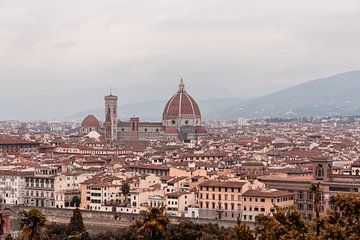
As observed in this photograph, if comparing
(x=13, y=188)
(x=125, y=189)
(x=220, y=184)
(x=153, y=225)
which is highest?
(x=220, y=184)

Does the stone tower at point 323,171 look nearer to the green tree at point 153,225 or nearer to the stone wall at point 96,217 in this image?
the stone wall at point 96,217

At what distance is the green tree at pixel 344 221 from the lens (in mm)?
22859

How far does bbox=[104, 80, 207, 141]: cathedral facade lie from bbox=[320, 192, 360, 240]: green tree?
341 ft

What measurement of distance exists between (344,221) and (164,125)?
108382 mm

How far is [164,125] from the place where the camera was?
13212 centimetres

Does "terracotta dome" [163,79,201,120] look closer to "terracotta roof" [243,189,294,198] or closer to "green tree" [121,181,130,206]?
"green tree" [121,181,130,206]

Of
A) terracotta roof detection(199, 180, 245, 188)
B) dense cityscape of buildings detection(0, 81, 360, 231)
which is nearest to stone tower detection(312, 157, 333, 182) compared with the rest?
dense cityscape of buildings detection(0, 81, 360, 231)

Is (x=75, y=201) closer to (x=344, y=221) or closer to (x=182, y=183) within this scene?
(x=182, y=183)

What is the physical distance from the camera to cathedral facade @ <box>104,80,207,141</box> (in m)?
130

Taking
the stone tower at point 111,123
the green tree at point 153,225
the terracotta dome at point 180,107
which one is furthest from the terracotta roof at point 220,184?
the terracotta dome at point 180,107

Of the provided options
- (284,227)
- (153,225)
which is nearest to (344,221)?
(284,227)

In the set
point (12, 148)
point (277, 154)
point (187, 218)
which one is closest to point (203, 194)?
point (187, 218)

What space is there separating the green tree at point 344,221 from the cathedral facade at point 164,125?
341ft

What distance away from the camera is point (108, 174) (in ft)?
200
